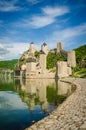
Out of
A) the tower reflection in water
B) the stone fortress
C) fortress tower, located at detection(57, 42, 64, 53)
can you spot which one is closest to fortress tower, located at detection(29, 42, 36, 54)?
fortress tower, located at detection(57, 42, 64, 53)

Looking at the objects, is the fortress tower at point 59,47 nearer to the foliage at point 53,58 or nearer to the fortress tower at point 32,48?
the foliage at point 53,58

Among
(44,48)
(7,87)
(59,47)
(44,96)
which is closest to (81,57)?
(59,47)

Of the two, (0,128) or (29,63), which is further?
(29,63)

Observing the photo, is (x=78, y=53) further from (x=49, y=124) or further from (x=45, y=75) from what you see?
(x=49, y=124)

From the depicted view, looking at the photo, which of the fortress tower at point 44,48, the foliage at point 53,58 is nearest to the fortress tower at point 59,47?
the foliage at point 53,58

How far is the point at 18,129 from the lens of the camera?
16406mm

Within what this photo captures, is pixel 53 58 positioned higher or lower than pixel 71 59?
higher

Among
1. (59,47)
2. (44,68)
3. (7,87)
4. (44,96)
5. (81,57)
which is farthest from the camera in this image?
(59,47)

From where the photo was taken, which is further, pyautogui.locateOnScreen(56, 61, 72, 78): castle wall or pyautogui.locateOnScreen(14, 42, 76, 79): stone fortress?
pyautogui.locateOnScreen(14, 42, 76, 79): stone fortress

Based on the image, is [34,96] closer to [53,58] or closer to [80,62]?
[80,62]

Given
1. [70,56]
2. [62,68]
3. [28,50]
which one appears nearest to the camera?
[62,68]

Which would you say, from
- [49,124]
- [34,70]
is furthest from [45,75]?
[49,124]

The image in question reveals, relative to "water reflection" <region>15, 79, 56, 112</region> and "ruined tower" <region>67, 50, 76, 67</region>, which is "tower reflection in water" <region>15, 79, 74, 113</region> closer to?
"water reflection" <region>15, 79, 56, 112</region>

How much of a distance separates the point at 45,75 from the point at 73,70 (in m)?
15.6
